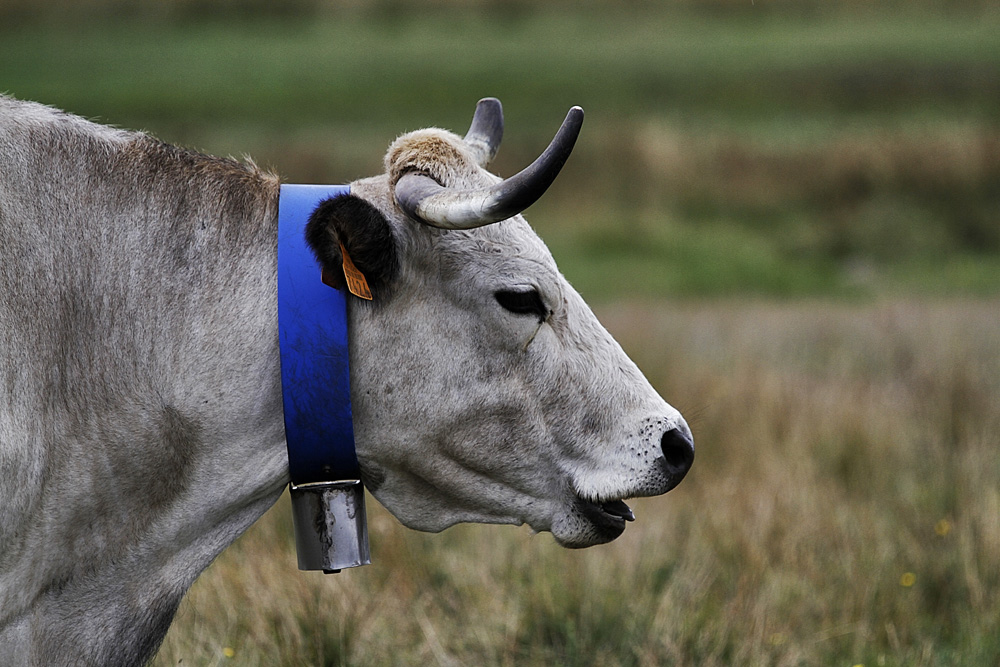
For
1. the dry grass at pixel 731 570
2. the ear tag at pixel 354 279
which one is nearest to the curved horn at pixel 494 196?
the ear tag at pixel 354 279

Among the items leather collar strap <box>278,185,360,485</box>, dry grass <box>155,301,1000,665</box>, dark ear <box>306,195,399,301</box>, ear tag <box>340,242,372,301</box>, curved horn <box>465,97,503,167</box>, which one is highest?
curved horn <box>465,97,503,167</box>

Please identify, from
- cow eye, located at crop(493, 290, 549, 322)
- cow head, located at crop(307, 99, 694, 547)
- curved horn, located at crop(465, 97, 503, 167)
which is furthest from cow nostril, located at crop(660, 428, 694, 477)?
curved horn, located at crop(465, 97, 503, 167)

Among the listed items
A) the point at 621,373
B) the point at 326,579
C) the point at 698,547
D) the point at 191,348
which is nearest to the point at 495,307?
the point at 621,373

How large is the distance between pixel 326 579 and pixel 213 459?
1896mm

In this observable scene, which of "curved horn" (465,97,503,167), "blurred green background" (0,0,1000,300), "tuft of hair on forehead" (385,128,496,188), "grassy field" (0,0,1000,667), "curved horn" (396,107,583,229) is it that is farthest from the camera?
"blurred green background" (0,0,1000,300)

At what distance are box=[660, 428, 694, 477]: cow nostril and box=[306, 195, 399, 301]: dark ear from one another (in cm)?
94

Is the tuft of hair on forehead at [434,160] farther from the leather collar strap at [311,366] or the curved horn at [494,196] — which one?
the leather collar strap at [311,366]

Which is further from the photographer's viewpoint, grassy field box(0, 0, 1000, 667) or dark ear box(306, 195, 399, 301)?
grassy field box(0, 0, 1000, 667)

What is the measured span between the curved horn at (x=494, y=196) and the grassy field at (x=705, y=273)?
74 cm

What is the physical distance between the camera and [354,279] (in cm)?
276

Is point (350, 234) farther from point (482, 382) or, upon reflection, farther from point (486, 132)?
point (486, 132)

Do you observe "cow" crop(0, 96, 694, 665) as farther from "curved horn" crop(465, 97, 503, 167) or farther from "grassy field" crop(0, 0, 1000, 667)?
"grassy field" crop(0, 0, 1000, 667)

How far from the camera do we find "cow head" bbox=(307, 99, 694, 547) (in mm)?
2889

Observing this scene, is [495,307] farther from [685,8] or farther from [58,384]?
[685,8]
